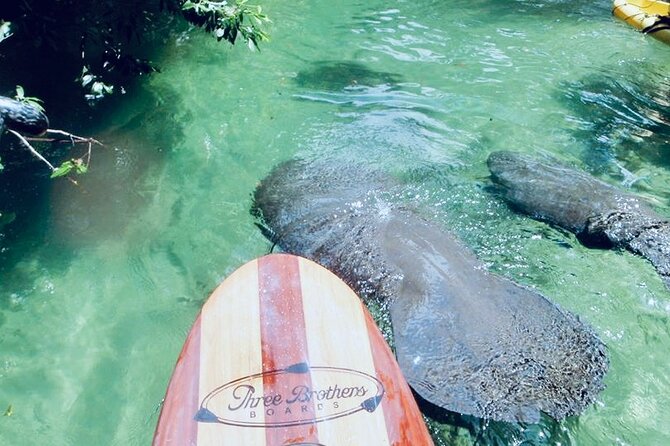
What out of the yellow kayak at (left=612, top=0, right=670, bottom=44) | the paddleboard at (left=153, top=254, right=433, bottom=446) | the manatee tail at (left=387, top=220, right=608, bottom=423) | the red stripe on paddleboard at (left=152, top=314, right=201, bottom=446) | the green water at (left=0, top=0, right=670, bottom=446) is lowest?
the green water at (left=0, top=0, right=670, bottom=446)

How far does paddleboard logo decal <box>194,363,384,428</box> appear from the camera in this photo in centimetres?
305

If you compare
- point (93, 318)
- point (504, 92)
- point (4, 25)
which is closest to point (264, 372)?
point (93, 318)

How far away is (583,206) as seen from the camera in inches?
210

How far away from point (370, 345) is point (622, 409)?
167 cm

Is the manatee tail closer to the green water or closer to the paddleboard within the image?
the green water

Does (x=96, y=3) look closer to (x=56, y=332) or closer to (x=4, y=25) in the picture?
(x=4, y=25)

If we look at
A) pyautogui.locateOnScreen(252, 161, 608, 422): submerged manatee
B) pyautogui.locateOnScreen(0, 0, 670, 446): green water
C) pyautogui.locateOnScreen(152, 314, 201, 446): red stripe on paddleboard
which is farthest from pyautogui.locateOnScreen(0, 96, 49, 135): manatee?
pyautogui.locateOnScreen(252, 161, 608, 422): submerged manatee

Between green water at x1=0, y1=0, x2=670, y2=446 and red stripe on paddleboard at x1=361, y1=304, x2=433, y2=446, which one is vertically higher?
red stripe on paddleboard at x1=361, y1=304, x2=433, y2=446

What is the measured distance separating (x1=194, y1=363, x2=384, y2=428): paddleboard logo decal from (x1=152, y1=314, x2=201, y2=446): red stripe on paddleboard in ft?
0.21

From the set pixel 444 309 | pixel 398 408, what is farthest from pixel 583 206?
pixel 398 408

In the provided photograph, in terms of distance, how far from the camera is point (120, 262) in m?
5.01

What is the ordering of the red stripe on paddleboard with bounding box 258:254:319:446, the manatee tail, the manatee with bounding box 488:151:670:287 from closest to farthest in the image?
the red stripe on paddleboard with bounding box 258:254:319:446 < the manatee tail < the manatee with bounding box 488:151:670:287

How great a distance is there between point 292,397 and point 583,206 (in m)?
3.41

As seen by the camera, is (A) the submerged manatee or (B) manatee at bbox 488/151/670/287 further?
(B) manatee at bbox 488/151/670/287
